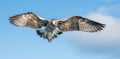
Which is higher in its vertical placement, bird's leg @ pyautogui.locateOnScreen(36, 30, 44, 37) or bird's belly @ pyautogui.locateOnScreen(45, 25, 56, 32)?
bird's belly @ pyautogui.locateOnScreen(45, 25, 56, 32)

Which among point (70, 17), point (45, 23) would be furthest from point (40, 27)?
point (70, 17)

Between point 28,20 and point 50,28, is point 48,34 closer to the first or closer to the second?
point 50,28

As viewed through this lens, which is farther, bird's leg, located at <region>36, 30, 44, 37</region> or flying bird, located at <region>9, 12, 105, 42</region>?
flying bird, located at <region>9, 12, 105, 42</region>

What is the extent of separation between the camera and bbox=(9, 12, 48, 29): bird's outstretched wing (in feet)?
71.2

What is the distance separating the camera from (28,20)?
22500 millimetres

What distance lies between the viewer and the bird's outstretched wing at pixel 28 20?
21688 mm

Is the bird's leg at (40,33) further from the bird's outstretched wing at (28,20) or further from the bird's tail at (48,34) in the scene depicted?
the bird's outstretched wing at (28,20)

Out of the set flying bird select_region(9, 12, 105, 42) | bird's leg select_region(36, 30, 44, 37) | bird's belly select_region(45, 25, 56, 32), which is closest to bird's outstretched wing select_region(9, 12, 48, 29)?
flying bird select_region(9, 12, 105, 42)

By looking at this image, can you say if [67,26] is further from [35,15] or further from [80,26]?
[35,15]

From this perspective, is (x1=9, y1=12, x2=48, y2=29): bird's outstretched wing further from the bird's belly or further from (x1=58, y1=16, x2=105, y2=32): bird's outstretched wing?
(x1=58, y1=16, x2=105, y2=32): bird's outstretched wing

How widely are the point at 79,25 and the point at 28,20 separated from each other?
3.90 m

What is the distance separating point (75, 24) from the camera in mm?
22906

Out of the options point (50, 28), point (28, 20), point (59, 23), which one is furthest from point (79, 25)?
point (28, 20)

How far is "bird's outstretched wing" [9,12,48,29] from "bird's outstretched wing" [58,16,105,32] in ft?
4.90
